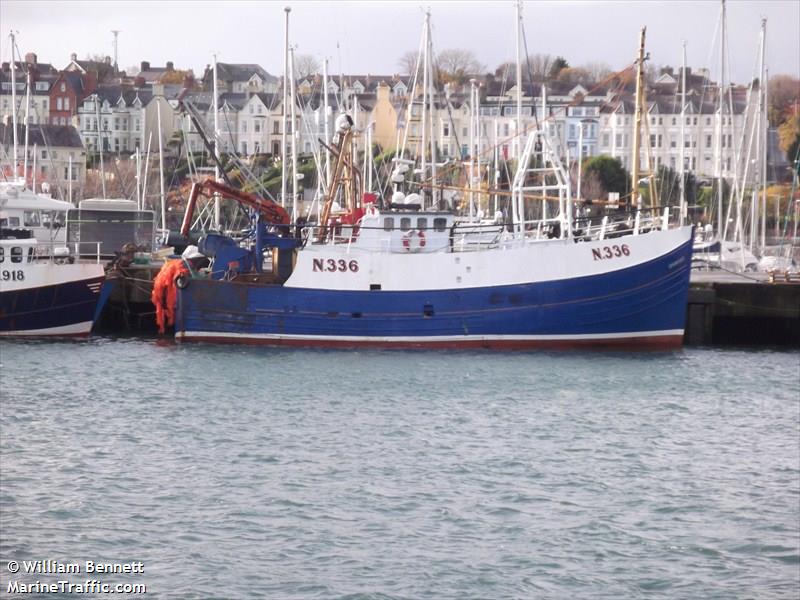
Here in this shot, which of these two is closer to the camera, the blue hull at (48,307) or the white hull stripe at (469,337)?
the white hull stripe at (469,337)

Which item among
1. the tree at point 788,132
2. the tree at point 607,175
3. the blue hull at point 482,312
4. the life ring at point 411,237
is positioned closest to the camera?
the blue hull at point 482,312

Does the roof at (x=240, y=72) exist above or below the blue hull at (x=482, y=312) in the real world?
above

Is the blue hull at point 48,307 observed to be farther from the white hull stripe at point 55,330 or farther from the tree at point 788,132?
the tree at point 788,132

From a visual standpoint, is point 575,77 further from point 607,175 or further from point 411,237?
point 411,237

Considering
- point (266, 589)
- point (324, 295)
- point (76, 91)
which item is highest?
point (76, 91)

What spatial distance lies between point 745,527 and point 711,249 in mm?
36160

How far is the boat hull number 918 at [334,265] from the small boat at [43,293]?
6314 millimetres

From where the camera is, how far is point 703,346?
123ft

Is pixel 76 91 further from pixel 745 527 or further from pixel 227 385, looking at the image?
pixel 745 527

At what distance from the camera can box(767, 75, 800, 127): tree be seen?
355 ft

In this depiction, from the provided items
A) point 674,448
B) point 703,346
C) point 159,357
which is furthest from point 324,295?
point 674,448

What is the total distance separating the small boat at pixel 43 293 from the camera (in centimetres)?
3681

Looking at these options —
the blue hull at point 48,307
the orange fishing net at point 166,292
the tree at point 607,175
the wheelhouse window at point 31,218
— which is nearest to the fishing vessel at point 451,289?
the orange fishing net at point 166,292

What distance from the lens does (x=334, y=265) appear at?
3484 cm
